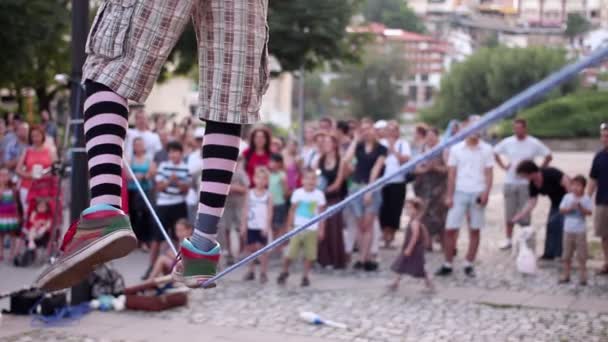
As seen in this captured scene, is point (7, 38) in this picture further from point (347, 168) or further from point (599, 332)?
point (599, 332)

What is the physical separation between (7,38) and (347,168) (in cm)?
493

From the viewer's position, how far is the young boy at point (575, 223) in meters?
9.61

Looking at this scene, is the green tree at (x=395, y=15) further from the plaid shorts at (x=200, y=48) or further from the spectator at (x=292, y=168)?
the plaid shorts at (x=200, y=48)

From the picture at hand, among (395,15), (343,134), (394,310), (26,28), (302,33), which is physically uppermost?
(395,15)

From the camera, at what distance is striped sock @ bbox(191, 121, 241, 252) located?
3047mm

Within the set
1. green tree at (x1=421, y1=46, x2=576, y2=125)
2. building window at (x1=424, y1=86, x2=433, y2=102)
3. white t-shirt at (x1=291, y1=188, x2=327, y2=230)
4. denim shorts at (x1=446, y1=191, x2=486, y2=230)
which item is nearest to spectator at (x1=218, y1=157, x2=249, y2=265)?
white t-shirt at (x1=291, y1=188, x2=327, y2=230)

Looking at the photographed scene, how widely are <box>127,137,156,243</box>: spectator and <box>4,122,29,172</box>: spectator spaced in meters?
1.57

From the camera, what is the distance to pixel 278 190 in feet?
34.3

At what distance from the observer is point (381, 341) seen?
22.9 feet

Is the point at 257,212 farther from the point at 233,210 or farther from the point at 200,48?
the point at 200,48

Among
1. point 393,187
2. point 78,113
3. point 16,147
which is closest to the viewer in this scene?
point 78,113

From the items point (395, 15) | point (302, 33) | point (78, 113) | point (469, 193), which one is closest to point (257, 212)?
point (469, 193)

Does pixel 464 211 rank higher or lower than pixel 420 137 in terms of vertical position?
lower

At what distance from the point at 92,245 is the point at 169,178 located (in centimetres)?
744
